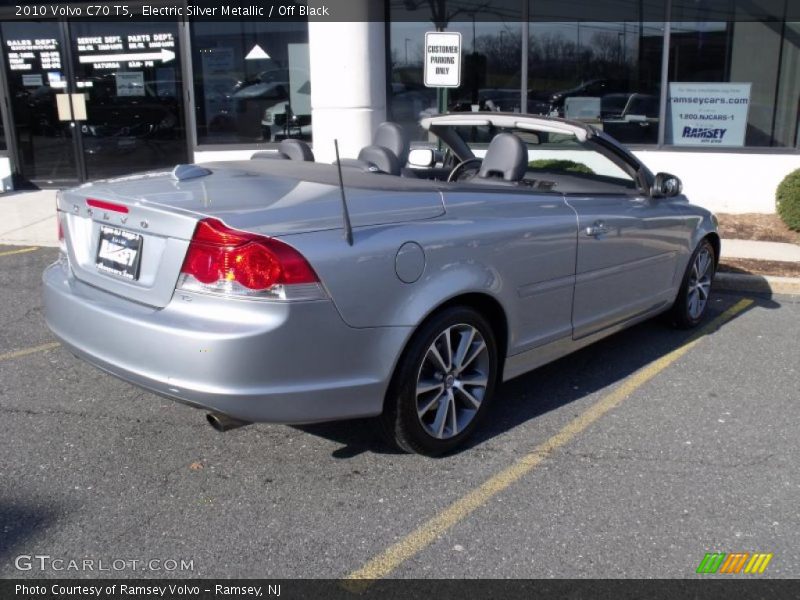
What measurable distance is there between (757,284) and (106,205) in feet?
19.2

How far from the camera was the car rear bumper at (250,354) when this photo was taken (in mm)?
3002

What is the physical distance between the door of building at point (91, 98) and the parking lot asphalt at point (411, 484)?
8180 mm

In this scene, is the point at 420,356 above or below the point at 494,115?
below

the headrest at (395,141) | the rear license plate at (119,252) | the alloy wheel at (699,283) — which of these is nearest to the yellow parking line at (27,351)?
the rear license plate at (119,252)

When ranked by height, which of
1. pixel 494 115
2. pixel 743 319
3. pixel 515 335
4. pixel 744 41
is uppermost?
pixel 744 41

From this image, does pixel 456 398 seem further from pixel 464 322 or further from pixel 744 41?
pixel 744 41

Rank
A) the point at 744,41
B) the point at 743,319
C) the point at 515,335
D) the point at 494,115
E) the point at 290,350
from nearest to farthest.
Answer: the point at 290,350 → the point at 515,335 → the point at 494,115 → the point at 743,319 → the point at 744,41

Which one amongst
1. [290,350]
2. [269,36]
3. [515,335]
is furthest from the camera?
[269,36]

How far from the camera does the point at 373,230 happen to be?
331cm

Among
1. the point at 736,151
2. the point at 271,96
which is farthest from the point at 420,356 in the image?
the point at 271,96

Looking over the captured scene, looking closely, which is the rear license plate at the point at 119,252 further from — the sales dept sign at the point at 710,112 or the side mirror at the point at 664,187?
the sales dept sign at the point at 710,112

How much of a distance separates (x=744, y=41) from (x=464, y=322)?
8725mm

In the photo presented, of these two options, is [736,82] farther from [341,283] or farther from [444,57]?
[341,283]
